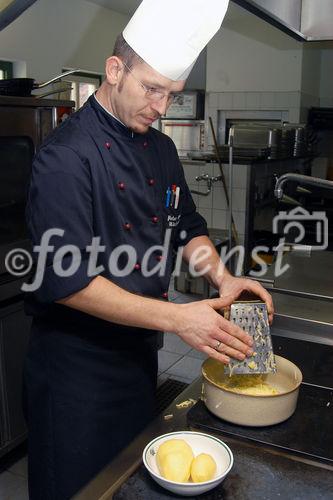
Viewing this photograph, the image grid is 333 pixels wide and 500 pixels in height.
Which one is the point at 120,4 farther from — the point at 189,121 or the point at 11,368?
the point at 11,368

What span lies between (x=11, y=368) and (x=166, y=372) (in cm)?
115

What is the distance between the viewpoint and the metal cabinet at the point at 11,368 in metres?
2.01

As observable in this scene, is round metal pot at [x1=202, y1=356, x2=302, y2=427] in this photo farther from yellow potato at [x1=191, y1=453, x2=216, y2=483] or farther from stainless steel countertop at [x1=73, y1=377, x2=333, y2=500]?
yellow potato at [x1=191, y1=453, x2=216, y2=483]

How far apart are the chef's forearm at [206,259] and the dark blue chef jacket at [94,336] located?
0.10 m

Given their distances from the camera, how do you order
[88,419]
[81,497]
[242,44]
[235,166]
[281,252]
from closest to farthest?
[81,497] < [88,419] < [281,252] < [235,166] < [242,44]

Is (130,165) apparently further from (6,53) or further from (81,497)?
(6,53)

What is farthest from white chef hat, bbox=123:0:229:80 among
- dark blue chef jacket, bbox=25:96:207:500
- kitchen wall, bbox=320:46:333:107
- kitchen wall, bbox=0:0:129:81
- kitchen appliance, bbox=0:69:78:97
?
kitchen wall, bbox=320:46:333:107

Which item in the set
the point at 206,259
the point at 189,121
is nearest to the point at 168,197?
the point at 206,259

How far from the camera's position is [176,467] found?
0.76 meters

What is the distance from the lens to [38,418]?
1286 mm

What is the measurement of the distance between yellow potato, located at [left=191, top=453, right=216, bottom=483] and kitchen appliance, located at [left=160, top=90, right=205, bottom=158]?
5.57 meters

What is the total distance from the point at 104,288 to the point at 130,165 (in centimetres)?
35

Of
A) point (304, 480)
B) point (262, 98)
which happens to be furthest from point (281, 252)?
point (262, 98)

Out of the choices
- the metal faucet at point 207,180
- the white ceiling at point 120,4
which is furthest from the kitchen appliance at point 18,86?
the white ceiling at point 120,4
